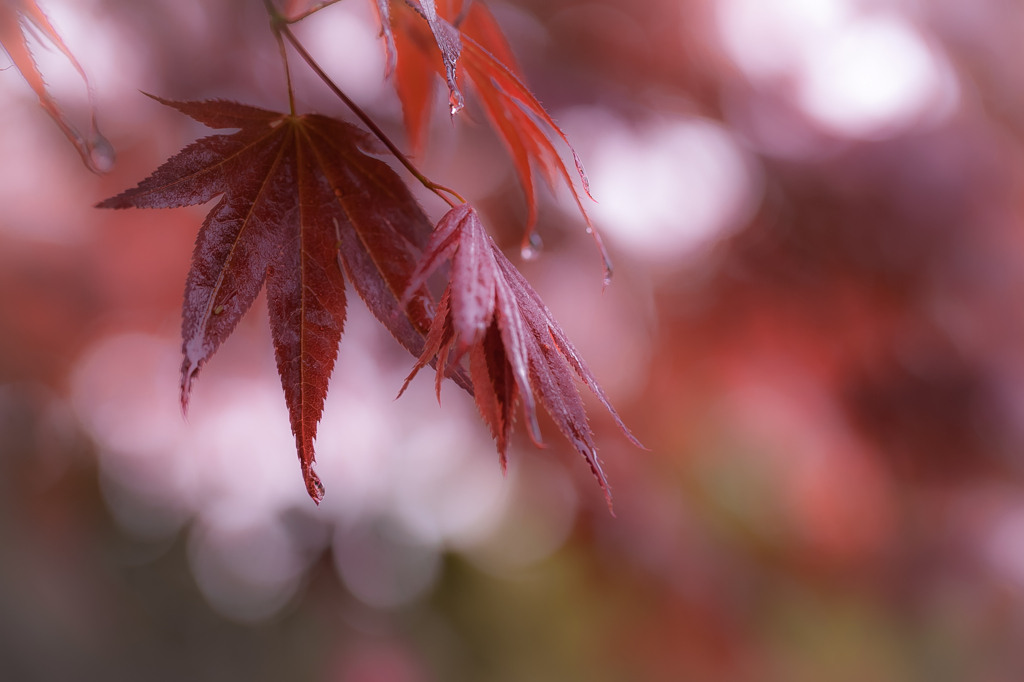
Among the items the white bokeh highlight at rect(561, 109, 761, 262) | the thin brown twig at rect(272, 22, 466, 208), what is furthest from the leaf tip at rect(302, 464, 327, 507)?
the white bokeh highlight at rect(561, 109, 761, 262)

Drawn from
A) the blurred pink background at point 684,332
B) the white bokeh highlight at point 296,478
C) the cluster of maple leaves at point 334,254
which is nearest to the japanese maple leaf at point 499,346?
the cluster of maple leaves at point 334,254

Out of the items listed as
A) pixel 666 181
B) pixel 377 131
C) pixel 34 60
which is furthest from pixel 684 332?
pixel 34 60

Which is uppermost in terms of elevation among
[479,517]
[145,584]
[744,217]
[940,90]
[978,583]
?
[940,90]

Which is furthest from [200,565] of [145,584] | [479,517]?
[479,517]

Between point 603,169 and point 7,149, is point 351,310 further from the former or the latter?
point 7,149

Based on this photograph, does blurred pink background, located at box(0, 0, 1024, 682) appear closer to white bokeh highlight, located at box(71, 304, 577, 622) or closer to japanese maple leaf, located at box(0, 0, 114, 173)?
white bokeh highlight, located at box(71, 304, 577, 622)

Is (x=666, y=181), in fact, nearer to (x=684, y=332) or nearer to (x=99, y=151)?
(x=684, y=332)
